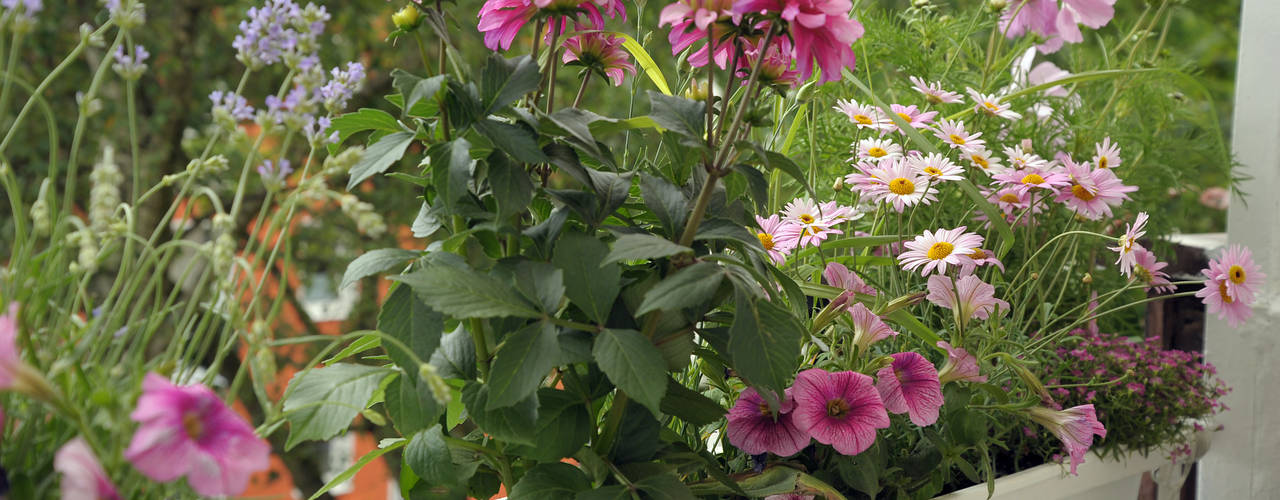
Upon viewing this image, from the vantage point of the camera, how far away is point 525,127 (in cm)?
42

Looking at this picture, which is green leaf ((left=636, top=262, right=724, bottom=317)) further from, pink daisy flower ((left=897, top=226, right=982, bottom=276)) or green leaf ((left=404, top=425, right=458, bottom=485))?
pink daisy flower ((left=897, top=226, right=982, bottom=276))

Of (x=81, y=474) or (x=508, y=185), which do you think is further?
(x=508, y=185)

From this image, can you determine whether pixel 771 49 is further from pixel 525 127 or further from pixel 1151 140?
pixel 1151 140

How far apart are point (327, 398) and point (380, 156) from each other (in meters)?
0.11

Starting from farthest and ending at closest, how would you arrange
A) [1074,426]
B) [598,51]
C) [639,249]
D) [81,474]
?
[1074,426], [598,51], [639,249], [81,474]

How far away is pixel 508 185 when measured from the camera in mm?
409

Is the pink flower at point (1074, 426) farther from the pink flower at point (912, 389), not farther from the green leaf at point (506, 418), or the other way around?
the green leaf at point (506, 418)

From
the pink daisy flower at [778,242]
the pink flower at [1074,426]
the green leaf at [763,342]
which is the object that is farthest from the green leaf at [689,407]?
the pink flower at [1074,426]

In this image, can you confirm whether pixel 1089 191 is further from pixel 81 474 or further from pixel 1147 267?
pixel 81 474

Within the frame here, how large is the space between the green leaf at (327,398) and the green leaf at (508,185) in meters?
0.09

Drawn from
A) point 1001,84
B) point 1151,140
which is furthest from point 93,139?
point 1151,140

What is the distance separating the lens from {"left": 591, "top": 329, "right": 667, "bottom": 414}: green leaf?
393 millimetres

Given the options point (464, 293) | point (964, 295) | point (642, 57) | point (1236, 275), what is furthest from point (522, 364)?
point (1236, 275)

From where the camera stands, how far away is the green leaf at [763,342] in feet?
1.38
